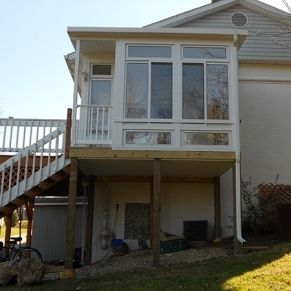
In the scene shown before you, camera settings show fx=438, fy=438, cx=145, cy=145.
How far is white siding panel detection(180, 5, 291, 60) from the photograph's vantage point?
43.2 ft

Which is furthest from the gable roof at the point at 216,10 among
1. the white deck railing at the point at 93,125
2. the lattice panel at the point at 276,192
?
the lattice panel at the point at 276,192

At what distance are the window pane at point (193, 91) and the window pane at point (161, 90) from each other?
35cm

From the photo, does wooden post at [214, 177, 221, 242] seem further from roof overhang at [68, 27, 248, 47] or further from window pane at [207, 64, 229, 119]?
roof overhang at [68, 27, 248, 47]

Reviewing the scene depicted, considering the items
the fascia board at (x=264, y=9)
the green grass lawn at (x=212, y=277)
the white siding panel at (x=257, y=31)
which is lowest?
the green grass lawn at (x=212, y=277)

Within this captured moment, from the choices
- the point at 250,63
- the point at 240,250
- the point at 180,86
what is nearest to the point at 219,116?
the point at 180,86

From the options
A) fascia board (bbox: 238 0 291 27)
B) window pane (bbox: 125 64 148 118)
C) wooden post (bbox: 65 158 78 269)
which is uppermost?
fascia board (bbox: 238 0 291 27)

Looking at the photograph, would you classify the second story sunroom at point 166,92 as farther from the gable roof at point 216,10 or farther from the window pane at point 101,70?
the gable roof at point 216,10

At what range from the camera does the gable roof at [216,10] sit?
13422mm

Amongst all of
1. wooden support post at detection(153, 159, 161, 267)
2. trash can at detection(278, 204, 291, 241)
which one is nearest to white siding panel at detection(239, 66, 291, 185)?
trash can at detection(278, 204, 291, 241)

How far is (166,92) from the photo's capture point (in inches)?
391

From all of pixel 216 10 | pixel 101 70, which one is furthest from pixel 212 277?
pixel 216 10

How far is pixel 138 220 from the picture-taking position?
12.2 meters

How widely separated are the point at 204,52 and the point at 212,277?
5327 millimetres

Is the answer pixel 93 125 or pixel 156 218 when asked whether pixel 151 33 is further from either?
pixel 156 218
